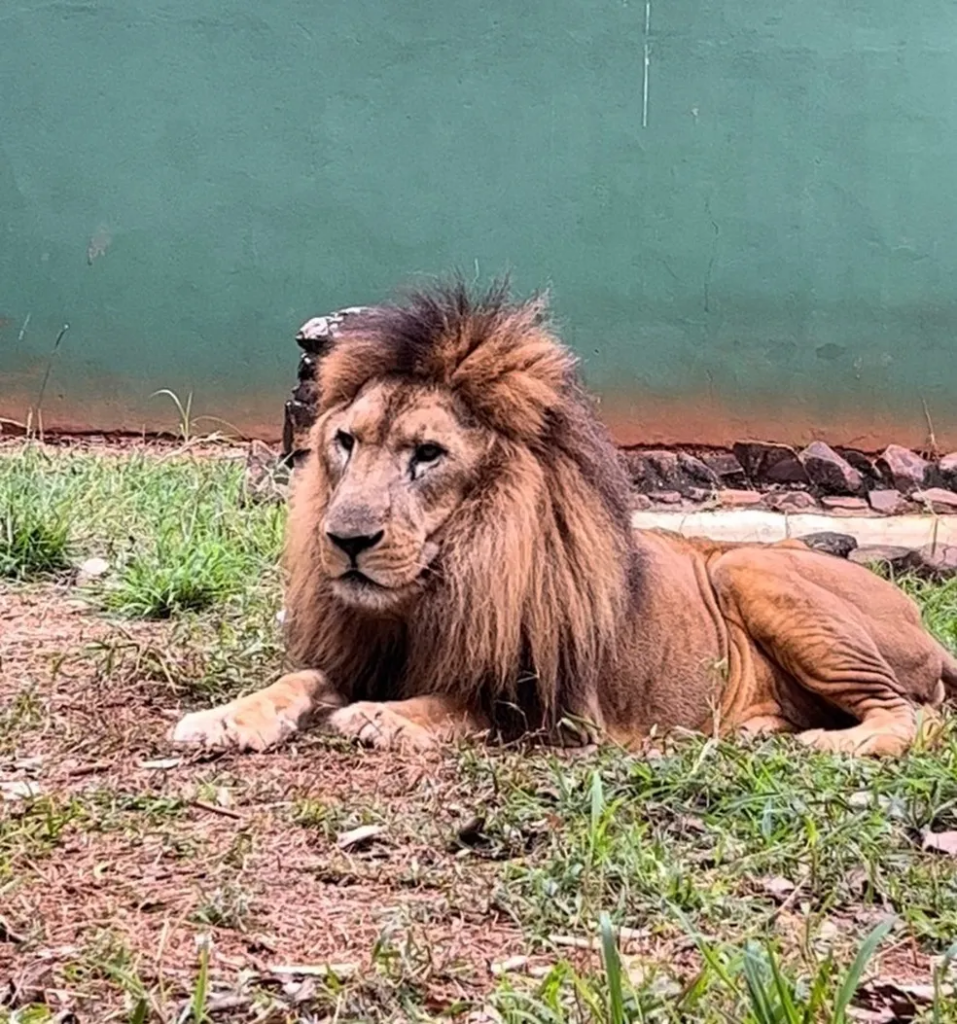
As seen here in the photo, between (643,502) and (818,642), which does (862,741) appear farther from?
(643,502)

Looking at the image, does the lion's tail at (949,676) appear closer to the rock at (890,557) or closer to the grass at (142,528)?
the rock at (890,557)

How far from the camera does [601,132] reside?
8.12 meters

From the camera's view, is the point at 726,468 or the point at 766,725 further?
the point at 726,468

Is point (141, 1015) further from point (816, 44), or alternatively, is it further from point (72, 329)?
point (816, 44)

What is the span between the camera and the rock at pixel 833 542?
6.48m

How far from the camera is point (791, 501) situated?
25.1ft

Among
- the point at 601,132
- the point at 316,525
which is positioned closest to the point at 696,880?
the point at 316,525

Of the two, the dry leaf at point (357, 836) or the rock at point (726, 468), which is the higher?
the rock at point (726, 468)

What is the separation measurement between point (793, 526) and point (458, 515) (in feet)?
10.3

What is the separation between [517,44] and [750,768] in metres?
5.52

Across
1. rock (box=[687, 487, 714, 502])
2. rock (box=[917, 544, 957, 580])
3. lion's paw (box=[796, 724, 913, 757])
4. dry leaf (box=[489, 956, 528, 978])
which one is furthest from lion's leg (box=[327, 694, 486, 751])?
rock (box=[687, 487, 714, 502])

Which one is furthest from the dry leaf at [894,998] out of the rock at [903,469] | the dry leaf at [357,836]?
the rock at [903,469]

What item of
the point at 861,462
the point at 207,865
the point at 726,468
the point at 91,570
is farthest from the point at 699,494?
the point at 207,865

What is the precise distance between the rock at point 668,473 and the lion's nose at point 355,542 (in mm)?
4164
